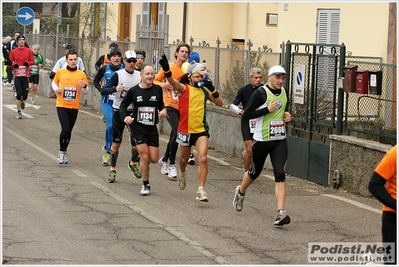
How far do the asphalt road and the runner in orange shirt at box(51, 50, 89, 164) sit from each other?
0.45m

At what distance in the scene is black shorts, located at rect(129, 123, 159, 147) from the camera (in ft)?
39.0

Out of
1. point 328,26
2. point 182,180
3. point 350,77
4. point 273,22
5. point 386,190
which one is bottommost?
point 182,180

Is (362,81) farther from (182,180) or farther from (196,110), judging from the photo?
(182,180)

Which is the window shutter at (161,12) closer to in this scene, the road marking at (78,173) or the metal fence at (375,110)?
the road marking at (78,173)

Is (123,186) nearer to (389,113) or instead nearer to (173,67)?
(173,67)

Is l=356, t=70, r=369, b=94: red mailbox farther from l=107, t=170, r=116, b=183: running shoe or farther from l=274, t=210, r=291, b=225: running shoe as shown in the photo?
l=107, t=170, r=116, b=183: running shoe

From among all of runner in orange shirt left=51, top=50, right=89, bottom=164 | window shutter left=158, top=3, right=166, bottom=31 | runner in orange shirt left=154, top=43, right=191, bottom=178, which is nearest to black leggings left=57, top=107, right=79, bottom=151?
runner in orange shirt left=51, top=50, right=89, bottom=164

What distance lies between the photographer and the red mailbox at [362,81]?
1247 cm

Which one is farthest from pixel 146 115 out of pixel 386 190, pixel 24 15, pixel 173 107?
pixel 24 15

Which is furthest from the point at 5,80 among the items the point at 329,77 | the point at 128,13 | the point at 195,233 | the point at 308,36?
the point at 195,233

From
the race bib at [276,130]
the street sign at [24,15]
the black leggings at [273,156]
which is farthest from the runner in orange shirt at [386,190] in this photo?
the street sign at [24,15]

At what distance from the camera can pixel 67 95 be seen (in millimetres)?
14664

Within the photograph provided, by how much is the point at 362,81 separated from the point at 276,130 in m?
2.71

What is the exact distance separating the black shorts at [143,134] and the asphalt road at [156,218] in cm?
72
